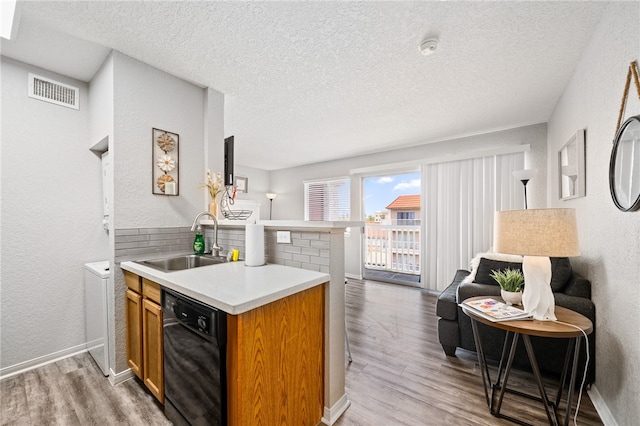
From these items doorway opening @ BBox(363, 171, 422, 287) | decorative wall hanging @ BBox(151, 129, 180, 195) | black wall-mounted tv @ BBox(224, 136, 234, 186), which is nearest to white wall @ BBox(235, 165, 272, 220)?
doorway opening @ BBox(363, 171, 422, 287)

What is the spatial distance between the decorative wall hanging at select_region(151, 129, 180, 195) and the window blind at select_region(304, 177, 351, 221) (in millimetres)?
3698

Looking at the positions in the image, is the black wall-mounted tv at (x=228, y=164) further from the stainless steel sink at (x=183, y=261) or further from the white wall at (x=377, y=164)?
the white wall at (x=377, y=164)

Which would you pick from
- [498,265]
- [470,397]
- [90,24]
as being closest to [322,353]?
[470,397]

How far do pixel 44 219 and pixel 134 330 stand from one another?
51.0 inches

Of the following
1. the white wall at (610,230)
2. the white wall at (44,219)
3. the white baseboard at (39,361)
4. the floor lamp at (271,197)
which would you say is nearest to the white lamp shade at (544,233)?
the white wall at (610,230)

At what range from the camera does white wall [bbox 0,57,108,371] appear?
2000mm

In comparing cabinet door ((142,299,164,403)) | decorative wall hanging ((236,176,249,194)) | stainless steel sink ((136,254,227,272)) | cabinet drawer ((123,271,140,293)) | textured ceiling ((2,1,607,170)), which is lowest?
cabinet door ((142,299,164,403))

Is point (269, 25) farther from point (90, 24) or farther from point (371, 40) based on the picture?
point (90, 24)

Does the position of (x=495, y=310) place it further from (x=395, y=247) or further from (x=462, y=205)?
(x=395, y=247)

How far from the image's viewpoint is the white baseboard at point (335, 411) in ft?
4.95

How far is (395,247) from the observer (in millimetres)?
5320

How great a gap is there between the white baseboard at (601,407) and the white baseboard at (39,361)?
3903 millimetres

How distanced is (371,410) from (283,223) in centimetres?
132

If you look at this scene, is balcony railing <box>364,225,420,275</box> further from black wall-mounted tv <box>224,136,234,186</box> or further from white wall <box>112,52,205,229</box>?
white wall <box>112,52,205,229</box>
